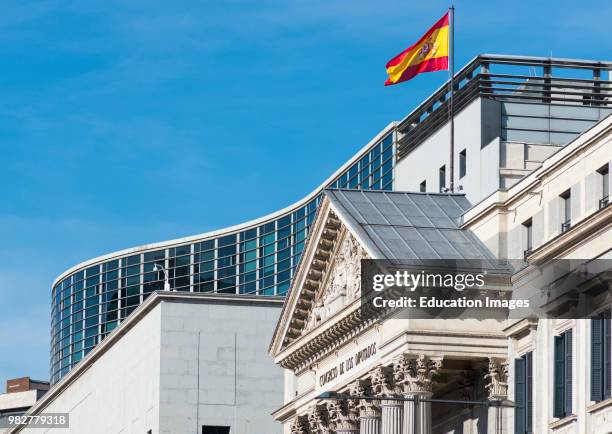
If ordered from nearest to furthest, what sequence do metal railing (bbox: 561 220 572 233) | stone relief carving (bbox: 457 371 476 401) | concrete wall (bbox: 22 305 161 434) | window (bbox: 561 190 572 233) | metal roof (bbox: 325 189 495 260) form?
1. metal railing (bbox: 561 220 572 233)
2. window (bbox: 561 190 572 233)
3. metal roof (bbox: 325 189 495 260)
4. stone relief carving (bbox: 457 371 476 401)
5. concrete wall (bbox: 22 305 161 434)

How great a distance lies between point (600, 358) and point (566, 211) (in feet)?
21.4

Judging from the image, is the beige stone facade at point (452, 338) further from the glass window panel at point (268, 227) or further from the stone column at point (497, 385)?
the glass window panel at point (268, 227)

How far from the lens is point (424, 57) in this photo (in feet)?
302

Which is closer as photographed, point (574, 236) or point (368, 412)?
point (574, 236)

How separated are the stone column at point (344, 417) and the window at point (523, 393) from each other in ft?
43.8

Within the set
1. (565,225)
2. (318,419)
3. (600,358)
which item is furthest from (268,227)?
(600,358)

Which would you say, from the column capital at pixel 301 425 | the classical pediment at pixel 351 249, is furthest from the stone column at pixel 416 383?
the column capital at pixel 301 425

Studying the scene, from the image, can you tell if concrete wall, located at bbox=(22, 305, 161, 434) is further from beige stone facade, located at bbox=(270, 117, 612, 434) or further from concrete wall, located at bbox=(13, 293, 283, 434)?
beige stone facade, located at bbox=(270, 117, 612, 434)

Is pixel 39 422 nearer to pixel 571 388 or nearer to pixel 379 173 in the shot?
pixel 379 173

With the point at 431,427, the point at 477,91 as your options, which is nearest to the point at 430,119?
the point at 477,91

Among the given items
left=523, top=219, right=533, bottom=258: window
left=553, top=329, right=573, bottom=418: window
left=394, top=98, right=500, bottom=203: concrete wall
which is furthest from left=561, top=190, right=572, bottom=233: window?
left=394, top=98, right=500, bottom=203: concrete wall

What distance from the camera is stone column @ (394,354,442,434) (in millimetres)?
75500

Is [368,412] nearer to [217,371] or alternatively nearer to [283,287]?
[217,371]

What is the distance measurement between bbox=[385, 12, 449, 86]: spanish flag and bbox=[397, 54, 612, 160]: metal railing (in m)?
4.22
